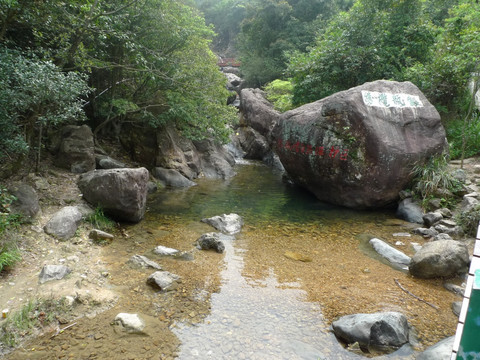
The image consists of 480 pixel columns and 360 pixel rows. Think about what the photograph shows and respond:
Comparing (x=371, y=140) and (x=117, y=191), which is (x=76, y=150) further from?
(x=371, y=140)

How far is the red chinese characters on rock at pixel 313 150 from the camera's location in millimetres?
9312

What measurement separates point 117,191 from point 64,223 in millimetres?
1203

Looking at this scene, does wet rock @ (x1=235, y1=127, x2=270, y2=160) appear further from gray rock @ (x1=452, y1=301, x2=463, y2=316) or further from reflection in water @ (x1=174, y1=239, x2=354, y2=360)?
gray rock @ (x1=452, y1=301, x2=463, y2=316)

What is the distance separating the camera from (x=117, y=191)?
6621 mm

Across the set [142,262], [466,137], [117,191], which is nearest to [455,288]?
[142,262]

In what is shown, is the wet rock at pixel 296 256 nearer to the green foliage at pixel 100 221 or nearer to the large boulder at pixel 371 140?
the green foliage at pixel 100 221

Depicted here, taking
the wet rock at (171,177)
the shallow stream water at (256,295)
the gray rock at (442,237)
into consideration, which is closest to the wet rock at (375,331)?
the shallow stream water at (256,295)

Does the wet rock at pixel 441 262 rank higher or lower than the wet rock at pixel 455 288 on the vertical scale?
higher

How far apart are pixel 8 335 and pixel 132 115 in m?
9.70

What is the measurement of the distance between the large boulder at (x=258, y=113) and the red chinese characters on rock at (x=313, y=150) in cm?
808

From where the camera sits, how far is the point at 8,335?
11.0 ft

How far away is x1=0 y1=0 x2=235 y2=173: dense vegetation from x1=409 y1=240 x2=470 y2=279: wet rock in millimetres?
6908

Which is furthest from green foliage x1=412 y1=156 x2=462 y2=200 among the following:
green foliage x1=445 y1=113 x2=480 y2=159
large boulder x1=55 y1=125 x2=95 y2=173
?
large boulder x1=55 y1=125 x2=95 y2=173

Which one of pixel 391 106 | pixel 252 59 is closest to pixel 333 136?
pixel 391 106
